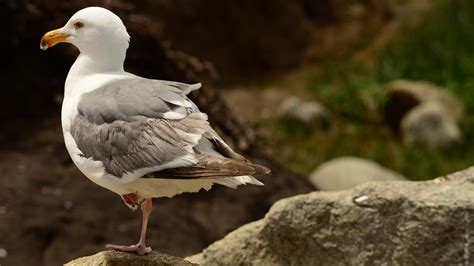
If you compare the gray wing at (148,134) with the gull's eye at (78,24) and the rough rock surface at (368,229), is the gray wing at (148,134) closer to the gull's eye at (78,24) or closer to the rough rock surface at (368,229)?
the gull's eye at (78,24)

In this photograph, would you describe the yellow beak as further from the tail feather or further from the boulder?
the boulder

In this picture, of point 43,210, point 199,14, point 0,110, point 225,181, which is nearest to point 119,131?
point 225,181

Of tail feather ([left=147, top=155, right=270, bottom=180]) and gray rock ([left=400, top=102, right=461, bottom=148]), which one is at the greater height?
gray rock ([left=400, top=102, right=461, bottom=148])

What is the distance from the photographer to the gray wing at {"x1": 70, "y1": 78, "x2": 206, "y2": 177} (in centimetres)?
272

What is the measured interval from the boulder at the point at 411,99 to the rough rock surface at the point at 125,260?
14.8ft

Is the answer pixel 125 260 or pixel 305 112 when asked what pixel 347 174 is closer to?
pixel 305 112

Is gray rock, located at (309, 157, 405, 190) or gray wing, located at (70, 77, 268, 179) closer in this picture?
gray wing, located at (70, 77, 268, 179)

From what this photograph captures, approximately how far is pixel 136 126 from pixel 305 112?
185 inches

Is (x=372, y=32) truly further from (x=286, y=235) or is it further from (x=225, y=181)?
(x=225, y=181)

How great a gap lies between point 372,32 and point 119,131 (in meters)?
6.16

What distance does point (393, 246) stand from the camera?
3.31 metres

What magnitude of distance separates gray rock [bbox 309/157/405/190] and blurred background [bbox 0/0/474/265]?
12 millimetres

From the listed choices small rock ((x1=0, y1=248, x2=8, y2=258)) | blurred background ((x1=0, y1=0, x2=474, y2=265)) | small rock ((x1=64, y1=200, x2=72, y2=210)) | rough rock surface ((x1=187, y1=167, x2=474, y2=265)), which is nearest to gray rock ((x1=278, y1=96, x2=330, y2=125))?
blurred background ((x1=0, y1=0, x2=474, y2=265))

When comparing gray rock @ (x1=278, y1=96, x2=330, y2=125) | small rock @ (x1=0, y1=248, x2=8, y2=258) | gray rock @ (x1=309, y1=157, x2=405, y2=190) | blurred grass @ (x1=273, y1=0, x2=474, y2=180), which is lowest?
small rock @ (x1=0, y1=248, x2=8, y2=258)
